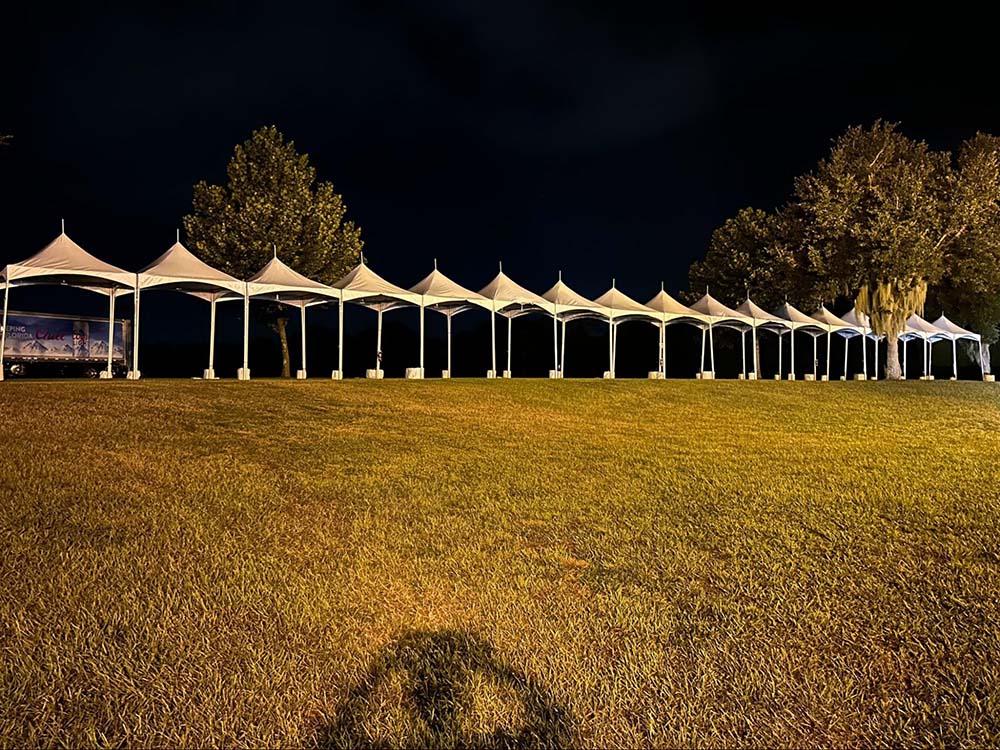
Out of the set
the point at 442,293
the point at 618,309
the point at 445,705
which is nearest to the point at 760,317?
the point at 618,309

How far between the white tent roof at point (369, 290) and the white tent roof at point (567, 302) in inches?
212

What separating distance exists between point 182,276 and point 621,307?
1475cm

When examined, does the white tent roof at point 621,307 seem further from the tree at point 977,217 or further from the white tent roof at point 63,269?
the white tent roof at point 63,269

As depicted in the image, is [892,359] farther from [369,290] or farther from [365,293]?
[365,293]

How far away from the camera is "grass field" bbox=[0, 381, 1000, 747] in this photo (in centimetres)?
267

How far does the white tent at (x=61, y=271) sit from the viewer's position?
1505 centimetres

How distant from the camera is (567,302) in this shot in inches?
939

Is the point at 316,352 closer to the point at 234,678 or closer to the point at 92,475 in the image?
the point at 92,475

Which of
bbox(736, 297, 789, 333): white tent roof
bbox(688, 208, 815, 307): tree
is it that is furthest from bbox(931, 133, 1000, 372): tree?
bbox(736, 297, 789, 333): white tent roof

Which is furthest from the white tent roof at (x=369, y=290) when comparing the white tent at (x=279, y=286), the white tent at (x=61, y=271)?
the white tent at (x=61, y=271)

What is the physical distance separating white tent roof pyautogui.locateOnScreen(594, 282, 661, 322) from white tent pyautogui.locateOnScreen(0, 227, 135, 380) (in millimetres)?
15299

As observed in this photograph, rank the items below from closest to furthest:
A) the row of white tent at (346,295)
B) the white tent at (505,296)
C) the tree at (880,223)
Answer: the row of white tent at (346,295) → the white tent at (505,296) → the tree at (880,223)

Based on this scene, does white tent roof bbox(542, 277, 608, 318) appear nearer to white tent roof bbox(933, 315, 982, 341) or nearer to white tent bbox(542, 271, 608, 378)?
white tent bbox(542, 271, 608, 378)

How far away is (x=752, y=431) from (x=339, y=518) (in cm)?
740
